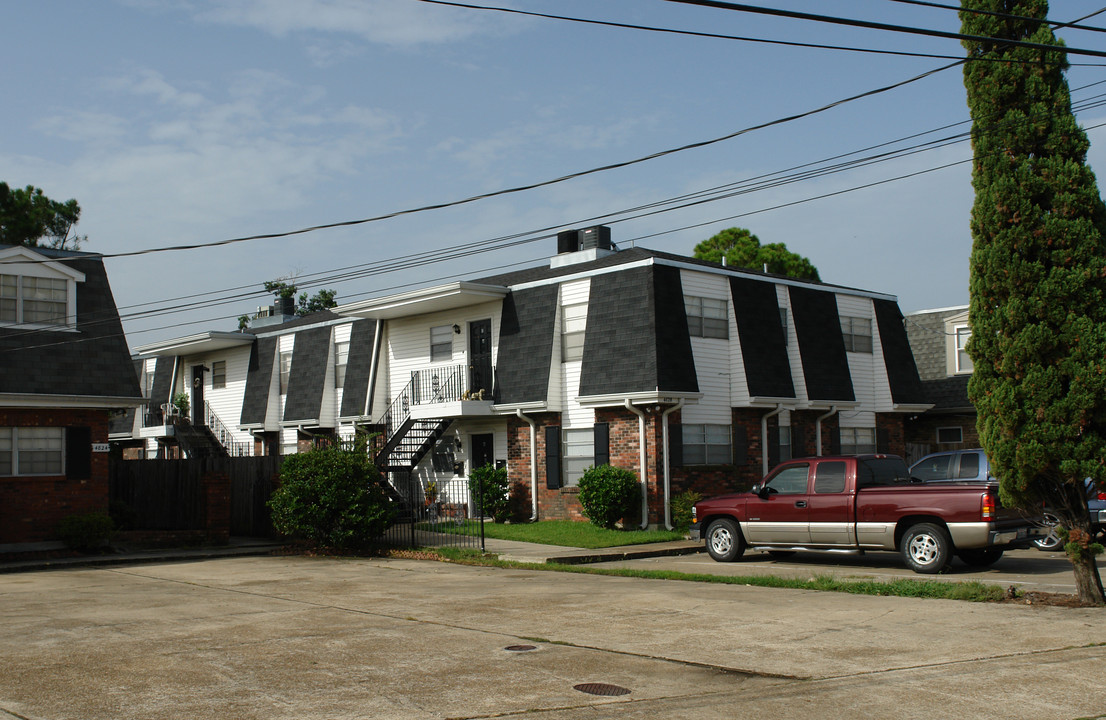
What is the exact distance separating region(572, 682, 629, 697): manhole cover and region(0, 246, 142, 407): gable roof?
57.0ft

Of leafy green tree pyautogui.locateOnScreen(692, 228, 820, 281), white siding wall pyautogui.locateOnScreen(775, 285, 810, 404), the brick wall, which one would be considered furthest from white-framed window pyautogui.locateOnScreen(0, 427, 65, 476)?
leafy green tree pyautogui.locateOnScreen(692, 228, 820, 281)

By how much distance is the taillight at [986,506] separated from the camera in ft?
48.6

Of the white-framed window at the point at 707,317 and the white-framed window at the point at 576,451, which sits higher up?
the white-framed window at the point at 707,317

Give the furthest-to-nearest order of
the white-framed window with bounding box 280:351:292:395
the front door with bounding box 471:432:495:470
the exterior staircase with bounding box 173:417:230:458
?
the exterior staircase with bounding box 173:417:230:458 < the white-framed window with bounding box 280:351:292:395 < the front door with bounding box 471:432:495:470

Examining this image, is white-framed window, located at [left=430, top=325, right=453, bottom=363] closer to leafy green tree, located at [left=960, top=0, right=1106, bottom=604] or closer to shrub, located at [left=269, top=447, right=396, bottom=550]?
shrub, located at [left=269, top=447, right=396, bottom=550]

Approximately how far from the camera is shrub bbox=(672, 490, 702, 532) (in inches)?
926

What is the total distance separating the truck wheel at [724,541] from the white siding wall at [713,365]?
21.2 feet

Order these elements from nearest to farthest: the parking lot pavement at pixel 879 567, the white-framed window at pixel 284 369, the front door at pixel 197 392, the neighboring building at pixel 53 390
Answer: the parking lot pavement at pixel 879 567
the neighboring building at pixel 53 390
the white-framed window at pixel 284 369
the front door at pixel 197 392

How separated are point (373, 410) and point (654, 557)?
13432mm

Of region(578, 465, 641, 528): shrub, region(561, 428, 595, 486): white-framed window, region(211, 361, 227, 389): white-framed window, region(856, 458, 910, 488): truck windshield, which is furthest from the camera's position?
region(211, 361, 227, 389): white-framed window

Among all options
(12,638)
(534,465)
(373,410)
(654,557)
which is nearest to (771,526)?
(654,557)

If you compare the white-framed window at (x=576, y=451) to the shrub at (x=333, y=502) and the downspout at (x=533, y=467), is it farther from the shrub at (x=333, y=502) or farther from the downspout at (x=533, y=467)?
the shrub at (x=333, y=502)

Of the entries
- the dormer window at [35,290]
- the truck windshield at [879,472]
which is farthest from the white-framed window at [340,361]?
the truck windshield at [879,472]

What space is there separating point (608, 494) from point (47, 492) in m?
12.4
